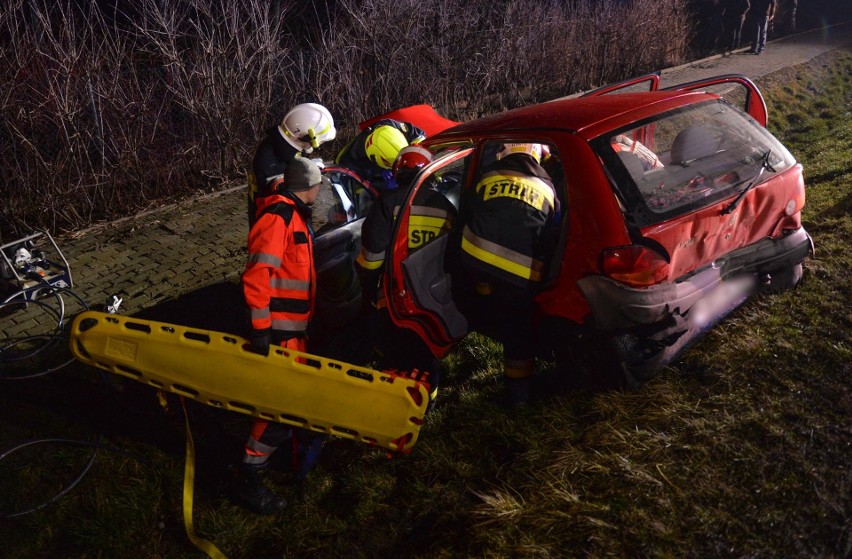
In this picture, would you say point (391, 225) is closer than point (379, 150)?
Yes

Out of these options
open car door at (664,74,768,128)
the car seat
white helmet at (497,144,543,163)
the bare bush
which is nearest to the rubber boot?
white helmet at (497,144,543,163)

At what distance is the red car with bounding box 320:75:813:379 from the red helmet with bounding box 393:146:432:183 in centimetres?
19

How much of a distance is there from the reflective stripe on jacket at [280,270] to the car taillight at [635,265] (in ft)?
5.13

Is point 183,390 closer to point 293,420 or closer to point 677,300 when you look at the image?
point 293,420

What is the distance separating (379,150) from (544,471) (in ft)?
9.08

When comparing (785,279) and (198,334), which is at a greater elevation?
(785,279)

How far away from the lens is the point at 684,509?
2.55 m

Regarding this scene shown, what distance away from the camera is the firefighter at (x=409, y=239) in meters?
3.25

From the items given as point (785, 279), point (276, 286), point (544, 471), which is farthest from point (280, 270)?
point (785, 279)

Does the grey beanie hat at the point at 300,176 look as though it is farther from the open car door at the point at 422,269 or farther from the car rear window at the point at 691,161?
the car rear window at the point at 691,161

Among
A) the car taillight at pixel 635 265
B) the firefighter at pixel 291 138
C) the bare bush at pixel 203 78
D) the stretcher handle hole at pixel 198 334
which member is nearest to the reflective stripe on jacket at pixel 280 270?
the stretcher handle hole at pixel 198 334

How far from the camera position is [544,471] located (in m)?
2.93

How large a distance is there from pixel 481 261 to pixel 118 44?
6.14 meters

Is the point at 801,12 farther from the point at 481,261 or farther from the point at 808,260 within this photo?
the point at 481,261
